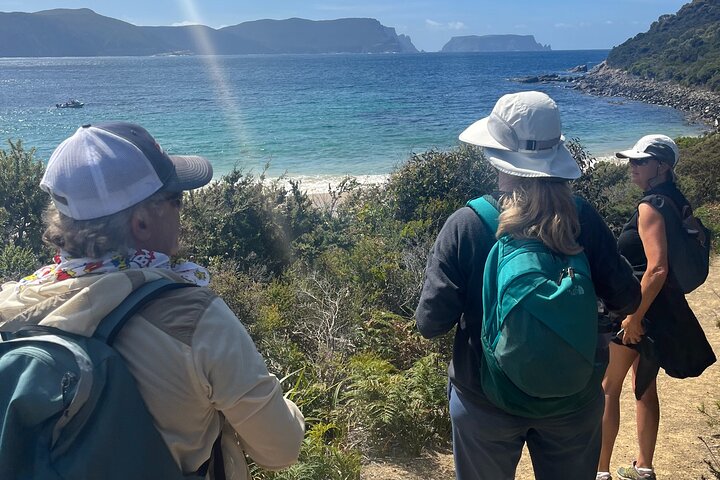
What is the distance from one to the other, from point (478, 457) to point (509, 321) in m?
0.65

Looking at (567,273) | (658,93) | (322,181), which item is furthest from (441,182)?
(658,93)

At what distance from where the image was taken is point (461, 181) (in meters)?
8.00

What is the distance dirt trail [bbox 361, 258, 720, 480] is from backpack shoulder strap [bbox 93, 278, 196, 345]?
8.28 feet

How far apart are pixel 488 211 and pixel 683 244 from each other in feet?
4.69

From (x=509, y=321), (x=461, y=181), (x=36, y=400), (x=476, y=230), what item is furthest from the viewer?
(x=461, y=181)

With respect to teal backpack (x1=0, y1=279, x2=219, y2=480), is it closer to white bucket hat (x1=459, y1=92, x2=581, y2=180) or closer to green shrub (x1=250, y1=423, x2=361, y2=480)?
white bucket hat (x1=459, y1=92, x2=581, y2=180)

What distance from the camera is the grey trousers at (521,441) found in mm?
2219

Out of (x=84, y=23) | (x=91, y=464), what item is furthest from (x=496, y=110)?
(x=84, y=23)

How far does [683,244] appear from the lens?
9.98ft

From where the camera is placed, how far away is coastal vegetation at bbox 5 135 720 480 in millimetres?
3900

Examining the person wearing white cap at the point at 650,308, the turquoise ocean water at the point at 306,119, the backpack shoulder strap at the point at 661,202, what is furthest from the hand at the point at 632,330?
the turquoise ocean water at the point at 306,119

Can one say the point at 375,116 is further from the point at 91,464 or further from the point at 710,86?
the point at 91,464

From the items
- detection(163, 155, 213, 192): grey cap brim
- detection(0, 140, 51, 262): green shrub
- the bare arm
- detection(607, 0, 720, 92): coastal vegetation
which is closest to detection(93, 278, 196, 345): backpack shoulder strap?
detection(163, 155, 213, 192): grey cap brim

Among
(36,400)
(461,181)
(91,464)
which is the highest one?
→ (36,400)
